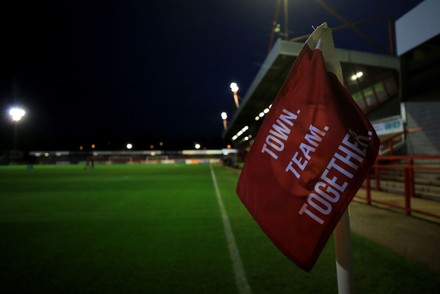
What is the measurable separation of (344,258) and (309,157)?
57 cm

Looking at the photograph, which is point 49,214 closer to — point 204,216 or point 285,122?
point 204,216

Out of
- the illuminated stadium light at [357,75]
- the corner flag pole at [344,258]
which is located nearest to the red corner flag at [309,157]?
the corner flag pole at [344,258]

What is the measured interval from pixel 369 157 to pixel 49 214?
9266 millimetres

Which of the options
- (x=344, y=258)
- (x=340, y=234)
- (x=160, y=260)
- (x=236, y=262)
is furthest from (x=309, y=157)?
(x=160, y=260)

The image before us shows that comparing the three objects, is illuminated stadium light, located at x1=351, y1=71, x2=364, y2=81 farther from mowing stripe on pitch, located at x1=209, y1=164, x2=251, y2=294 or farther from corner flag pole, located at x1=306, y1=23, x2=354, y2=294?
corner flag pole, located at x1=306, y1=23, x2=354, y2=294

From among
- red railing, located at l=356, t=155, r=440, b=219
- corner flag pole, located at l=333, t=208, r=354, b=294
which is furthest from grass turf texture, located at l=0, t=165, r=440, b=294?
corner flag pole, located at l=333, t=208, r=354, b=294

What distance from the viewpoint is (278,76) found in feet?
80.6

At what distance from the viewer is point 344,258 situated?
171 centimetres

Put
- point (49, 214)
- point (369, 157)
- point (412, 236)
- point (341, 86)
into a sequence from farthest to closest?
1. point (49, 214)
2. point (412, 236)
3. point (341, 86)
4. point (369, 157)

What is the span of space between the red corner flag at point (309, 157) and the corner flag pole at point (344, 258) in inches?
9.9

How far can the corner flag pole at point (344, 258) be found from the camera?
1.68 metres

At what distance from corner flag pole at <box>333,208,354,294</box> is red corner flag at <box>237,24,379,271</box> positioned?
0.25 metres

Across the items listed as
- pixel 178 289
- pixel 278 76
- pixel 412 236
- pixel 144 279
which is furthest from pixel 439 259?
pixel 278 76

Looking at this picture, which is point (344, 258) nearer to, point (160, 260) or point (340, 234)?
point (340, 234)
